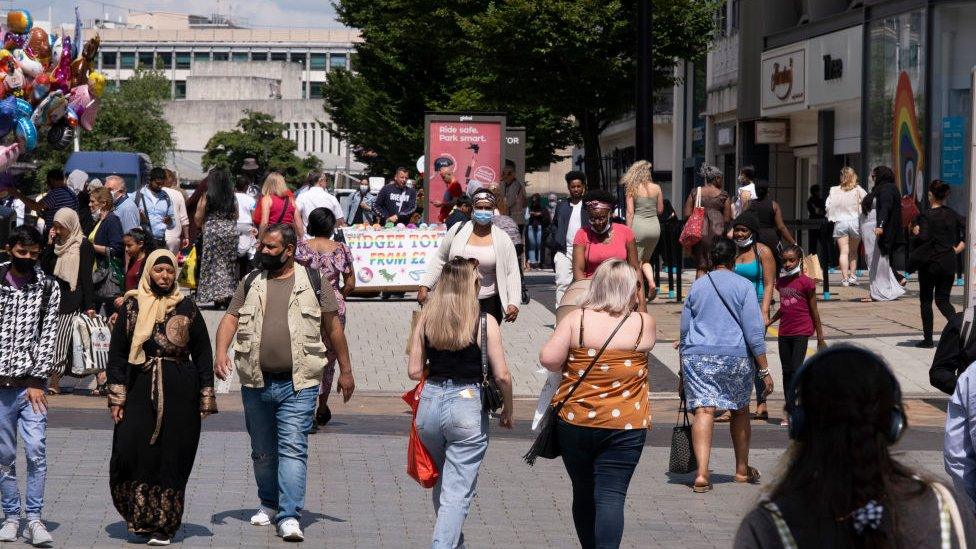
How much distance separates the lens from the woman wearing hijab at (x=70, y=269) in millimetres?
12125

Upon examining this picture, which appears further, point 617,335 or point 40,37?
point 40,37

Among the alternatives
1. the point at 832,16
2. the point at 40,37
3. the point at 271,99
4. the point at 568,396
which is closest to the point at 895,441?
the point at 568,396

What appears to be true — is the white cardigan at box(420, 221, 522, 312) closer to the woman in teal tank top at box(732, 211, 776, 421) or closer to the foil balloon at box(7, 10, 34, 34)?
the woman in teal tank top at box(732, 211, 776, 421)

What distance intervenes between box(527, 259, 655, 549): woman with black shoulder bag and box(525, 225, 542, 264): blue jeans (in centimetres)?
2406

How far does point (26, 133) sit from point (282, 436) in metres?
11.2

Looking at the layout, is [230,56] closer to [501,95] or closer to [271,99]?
[271,99]

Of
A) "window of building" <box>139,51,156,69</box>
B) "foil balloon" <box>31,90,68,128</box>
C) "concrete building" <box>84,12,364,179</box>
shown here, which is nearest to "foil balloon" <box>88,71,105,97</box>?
"foil balloon" <box>31,90,68,128</box>

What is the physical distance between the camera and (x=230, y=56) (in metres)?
156

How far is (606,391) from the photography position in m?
6.75

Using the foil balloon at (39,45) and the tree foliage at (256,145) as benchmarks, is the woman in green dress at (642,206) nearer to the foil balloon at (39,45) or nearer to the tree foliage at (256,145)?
the foil balloon at (39,45)

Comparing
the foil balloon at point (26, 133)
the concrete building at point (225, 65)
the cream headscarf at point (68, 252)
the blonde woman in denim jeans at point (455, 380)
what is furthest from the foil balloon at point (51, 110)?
the concrete building at point (225, 65)

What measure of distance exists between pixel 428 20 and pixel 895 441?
3069 cm

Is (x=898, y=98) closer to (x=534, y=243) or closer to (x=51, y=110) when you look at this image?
(x=534, y=243)

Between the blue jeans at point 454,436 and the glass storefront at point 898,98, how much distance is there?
61.0 ft
